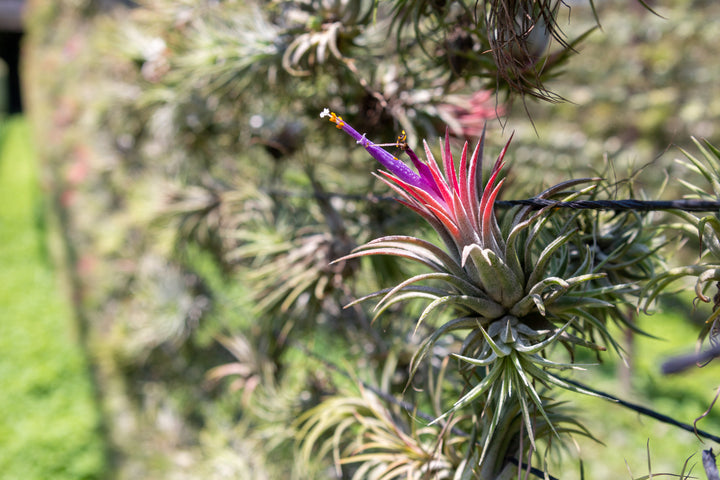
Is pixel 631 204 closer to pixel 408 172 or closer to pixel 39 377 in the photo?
pixel 408 172

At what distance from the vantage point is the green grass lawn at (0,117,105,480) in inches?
137

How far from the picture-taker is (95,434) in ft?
12.0

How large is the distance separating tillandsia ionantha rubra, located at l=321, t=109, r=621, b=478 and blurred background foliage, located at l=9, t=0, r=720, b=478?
0.52 feet

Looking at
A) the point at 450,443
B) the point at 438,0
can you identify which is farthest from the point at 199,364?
the point at 438,0

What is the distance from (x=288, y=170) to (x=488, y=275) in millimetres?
1909

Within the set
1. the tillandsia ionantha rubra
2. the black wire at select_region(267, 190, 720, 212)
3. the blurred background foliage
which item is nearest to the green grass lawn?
the blurred background foliage

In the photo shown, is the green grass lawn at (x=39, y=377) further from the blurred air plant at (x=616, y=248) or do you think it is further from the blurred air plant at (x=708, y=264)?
the blurred air plant at (x=708, y=264)

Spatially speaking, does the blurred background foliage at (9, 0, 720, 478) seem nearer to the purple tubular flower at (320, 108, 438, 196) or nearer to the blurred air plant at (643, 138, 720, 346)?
the blurred air plant at (643, 138, 720, 346)

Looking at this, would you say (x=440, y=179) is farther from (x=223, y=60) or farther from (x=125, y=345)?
(x=125, y=345)

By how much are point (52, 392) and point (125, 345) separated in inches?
50.2

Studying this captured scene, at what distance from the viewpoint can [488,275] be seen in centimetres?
85

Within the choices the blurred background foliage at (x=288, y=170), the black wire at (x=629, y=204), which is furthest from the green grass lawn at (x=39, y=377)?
the black wire at (x=629, y=204)

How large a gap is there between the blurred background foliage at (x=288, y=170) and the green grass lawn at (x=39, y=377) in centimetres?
19

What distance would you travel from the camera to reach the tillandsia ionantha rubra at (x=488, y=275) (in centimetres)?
83
